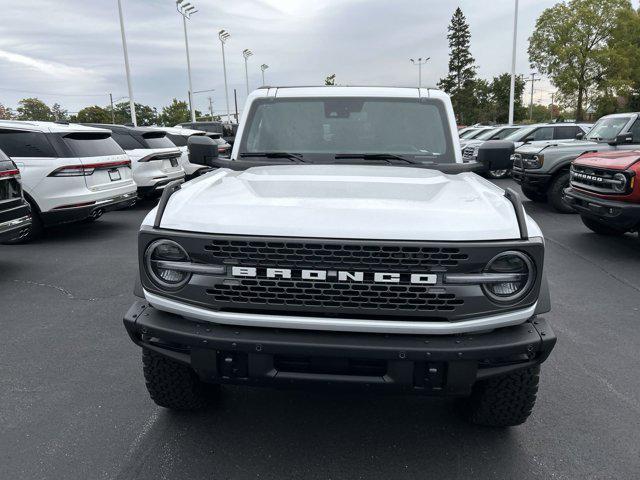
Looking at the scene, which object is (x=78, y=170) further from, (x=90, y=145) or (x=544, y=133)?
(x=544, y=133)

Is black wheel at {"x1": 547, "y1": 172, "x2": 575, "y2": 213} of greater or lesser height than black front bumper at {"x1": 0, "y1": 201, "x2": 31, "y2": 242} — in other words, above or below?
below

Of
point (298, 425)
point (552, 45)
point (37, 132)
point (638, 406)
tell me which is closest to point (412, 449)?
point (298, 425)

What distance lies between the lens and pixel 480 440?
287 centimetres

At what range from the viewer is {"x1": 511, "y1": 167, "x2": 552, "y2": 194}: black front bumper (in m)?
10.3

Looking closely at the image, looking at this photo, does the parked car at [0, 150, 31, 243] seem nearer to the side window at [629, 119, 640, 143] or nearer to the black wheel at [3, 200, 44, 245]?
the black wheel at [3, 200, 44, 245]

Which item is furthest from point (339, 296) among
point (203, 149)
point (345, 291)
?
point (203, 149)

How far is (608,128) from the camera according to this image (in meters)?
9.88

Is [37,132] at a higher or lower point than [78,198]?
higher

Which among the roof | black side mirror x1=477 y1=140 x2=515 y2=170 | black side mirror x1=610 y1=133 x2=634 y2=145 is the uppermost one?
the roof

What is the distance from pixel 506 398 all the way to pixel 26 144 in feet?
25.1

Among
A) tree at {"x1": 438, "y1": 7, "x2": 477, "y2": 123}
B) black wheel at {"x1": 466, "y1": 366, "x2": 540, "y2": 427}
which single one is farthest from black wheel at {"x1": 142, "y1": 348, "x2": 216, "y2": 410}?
tree at {"x1": 438, "y1": 7, "x2": 477, "y2": 123}

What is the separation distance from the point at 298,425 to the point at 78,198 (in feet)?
20.3

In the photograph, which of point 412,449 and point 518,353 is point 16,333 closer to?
point 412,449

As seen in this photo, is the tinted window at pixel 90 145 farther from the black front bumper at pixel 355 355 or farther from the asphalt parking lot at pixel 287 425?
the black front bumper at pixel 355 355
